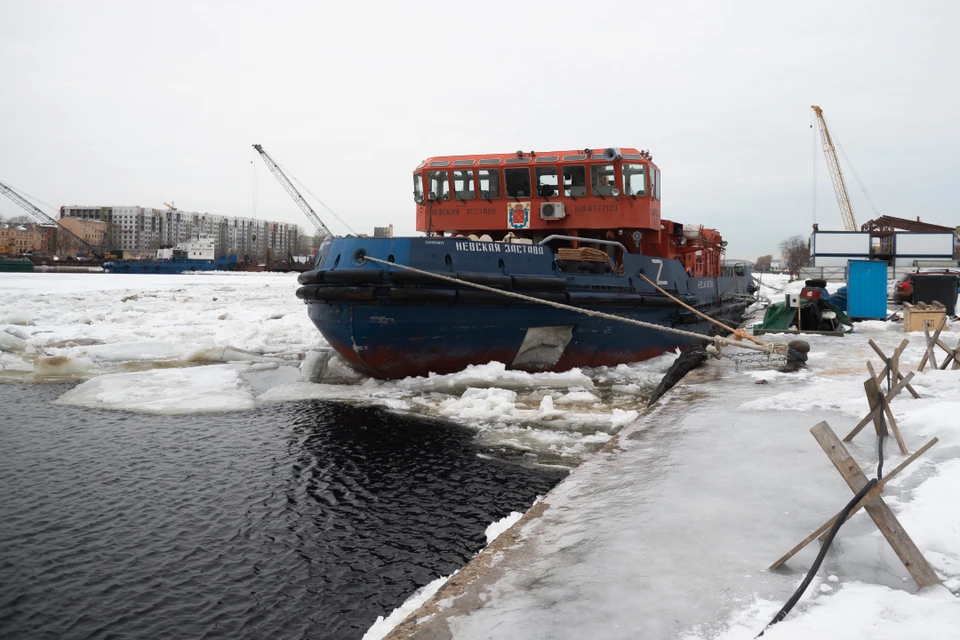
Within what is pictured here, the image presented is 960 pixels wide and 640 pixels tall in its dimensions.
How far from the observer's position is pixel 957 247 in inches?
2293

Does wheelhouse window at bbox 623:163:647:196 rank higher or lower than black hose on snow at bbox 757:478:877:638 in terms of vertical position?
higher

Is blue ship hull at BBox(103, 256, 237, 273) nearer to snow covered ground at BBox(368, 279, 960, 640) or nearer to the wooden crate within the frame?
the wooden crate

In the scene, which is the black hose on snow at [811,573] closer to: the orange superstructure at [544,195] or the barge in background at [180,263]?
the orange superstructure at [544,195]

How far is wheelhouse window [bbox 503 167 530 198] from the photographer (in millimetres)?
12078

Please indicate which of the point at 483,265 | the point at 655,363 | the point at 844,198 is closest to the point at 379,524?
the point at 483,265

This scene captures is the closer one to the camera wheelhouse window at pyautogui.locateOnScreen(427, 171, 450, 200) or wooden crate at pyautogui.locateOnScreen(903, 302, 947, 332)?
wooden crate at pyautogui.locateOnScreen(903, 302, 947, 332)

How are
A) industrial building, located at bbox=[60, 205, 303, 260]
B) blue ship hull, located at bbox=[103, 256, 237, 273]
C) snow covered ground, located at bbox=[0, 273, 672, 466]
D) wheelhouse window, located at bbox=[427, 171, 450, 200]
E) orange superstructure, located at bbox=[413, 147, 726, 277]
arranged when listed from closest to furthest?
snow covered ground, located at bbox=[0, 273, 672, 466] → orange superstructure, located at bbox=[413, 147, 726, 277] → wheelhouse window, located at bbox=[427, 171, 450, 200] → blue ship hull, located at bbox=[103, 256, 237, 273] → industrial building, located at bbox=[60, 205, 303, 260]

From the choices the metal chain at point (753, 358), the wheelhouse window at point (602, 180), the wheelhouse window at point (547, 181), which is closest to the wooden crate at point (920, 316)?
the metal chain at point (753, 358)

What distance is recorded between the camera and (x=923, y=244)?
55406 mm

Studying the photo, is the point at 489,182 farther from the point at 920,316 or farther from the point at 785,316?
the point at 920,316

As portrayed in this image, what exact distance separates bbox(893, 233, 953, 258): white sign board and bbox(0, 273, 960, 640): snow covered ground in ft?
182

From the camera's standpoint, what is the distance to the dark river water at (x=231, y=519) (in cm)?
369

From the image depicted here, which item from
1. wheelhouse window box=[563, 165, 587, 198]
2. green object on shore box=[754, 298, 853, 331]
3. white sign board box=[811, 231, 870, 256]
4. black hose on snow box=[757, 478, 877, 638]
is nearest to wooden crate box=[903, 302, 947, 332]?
green object on shore box=[754, 298, 853, 331]

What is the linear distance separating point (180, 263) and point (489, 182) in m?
65.1
